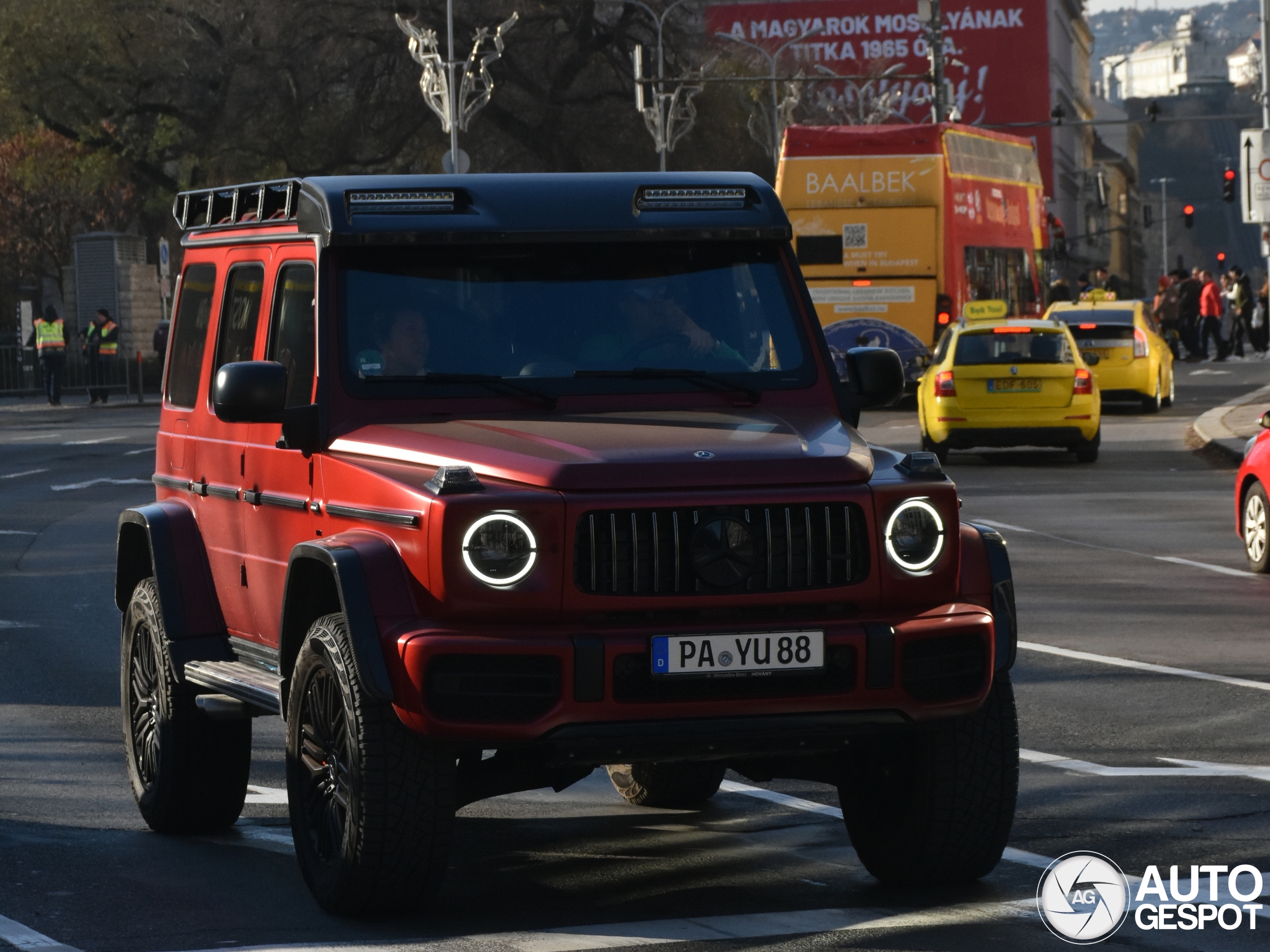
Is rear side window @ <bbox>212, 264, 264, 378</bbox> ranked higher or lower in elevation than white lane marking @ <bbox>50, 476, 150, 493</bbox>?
higher

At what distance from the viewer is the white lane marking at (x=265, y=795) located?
8.17m

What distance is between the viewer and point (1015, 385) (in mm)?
25078

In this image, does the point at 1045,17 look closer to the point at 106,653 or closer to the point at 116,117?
the point at 116,117

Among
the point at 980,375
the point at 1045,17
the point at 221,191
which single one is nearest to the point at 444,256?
the point at 221,191

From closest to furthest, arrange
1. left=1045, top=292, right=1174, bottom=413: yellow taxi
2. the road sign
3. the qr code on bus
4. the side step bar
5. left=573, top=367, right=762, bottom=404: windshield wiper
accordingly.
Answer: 1. the side step bar
2. left=573, top=367, right=762, bottom=404: windshield wiper
3. the road sign
4. left=1045, top=292, right=1174, bottom=413: yellow taxi
5. the qr code on bus

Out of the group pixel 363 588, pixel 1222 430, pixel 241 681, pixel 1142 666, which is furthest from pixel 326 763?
pixel 1222 430

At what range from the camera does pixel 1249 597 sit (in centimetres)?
1392

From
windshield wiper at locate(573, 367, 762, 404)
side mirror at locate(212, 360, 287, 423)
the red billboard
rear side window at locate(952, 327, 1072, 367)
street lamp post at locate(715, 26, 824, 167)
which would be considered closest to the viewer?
side mirror at locate(212, 360, 287, 423)

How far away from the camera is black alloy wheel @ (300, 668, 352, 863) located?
596 centimetres

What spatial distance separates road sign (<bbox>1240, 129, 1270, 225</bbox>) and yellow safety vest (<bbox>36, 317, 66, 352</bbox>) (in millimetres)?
24561

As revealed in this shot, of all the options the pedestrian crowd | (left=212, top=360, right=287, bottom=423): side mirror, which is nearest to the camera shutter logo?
(left=212, top=360, right=287, bottom=423): side mirror

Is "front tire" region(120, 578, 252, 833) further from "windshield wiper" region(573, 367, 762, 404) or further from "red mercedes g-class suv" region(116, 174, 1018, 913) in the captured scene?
"windshield wiper" region(573, 367, 762, 404)

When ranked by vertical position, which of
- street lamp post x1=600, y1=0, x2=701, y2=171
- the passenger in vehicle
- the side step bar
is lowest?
the side step bar

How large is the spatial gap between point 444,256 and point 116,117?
181ft
